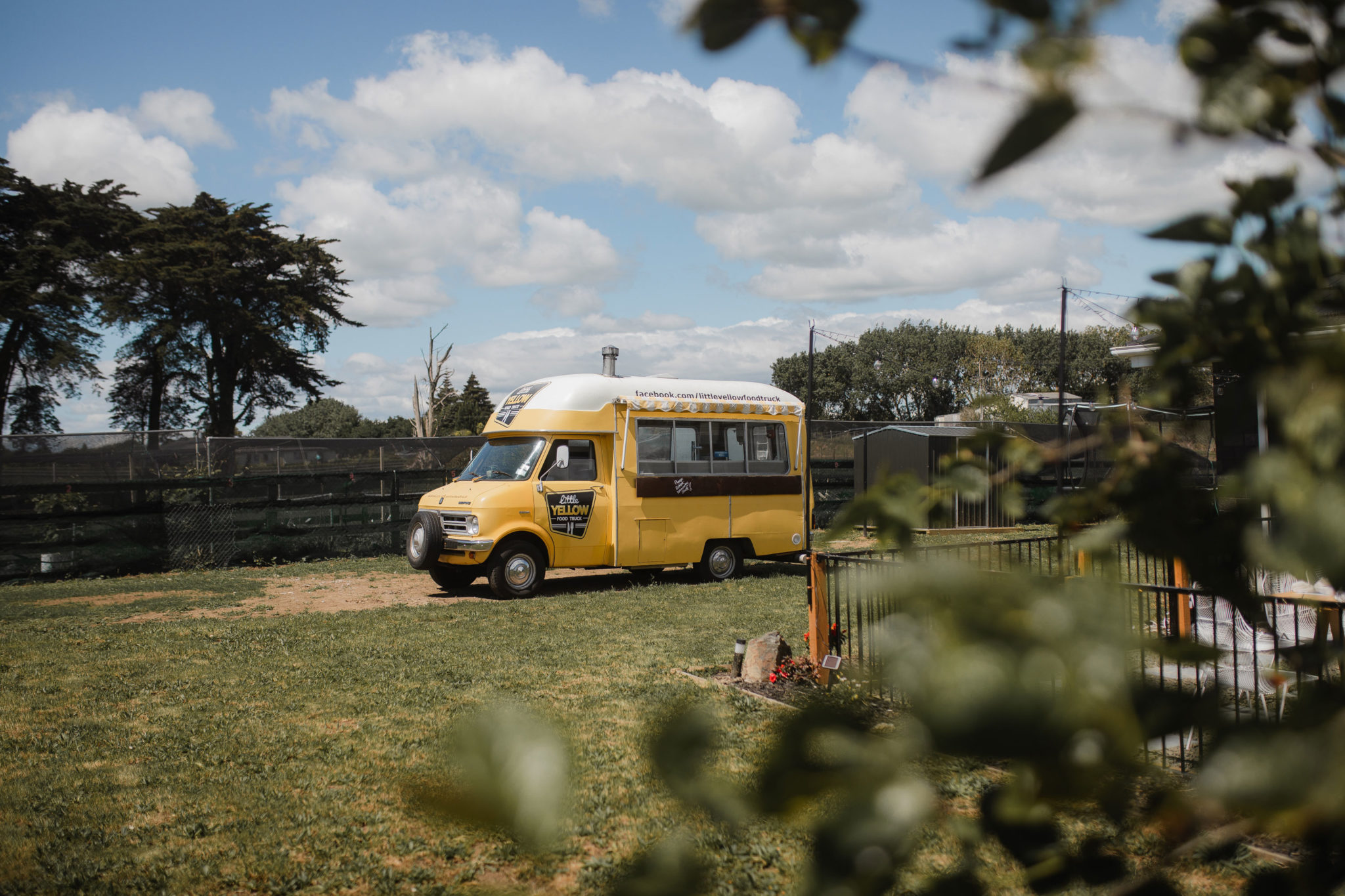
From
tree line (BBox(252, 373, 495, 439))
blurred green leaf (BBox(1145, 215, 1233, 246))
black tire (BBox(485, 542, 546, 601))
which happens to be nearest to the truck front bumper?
black tire (BBox(485, 542, 546, 601))

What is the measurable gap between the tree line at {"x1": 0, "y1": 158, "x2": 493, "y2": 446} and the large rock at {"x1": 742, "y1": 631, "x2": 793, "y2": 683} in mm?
35177

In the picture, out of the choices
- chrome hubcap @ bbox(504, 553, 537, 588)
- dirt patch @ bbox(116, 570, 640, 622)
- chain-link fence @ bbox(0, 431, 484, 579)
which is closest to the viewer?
dirt patch @ bbox(116, 570, 640, 622)

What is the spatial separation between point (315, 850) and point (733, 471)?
914 cm

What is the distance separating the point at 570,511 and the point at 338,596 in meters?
3.41

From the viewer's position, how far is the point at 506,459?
12.1 meters

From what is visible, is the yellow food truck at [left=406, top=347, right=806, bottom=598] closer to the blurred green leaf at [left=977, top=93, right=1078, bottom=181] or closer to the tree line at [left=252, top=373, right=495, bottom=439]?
the blurred green leaf at [left=977, top=93, right=1078, bottom=181]

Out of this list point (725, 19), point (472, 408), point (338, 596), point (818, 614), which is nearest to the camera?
point (725, 19)

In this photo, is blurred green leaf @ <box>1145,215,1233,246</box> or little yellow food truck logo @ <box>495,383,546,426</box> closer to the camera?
blurred green leaf @ <box>1145,215,1233,246</box>

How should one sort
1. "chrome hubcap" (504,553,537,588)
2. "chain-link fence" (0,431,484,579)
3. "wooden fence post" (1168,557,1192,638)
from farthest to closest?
1. "chain-link fence" (0,431,484,579)
2. "chrome hubcap" (504,553,537,588)
3. "wooden fence post" (1168,557,1192,638)

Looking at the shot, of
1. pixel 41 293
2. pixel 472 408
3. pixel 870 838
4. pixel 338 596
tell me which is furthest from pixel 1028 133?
pixel 472 408

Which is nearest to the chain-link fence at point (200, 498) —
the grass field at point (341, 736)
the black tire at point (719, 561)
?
the grass field at point (341, 736)

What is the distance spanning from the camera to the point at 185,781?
17.3ft

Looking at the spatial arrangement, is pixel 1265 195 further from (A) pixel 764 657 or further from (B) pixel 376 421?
(B) pixel 376 421

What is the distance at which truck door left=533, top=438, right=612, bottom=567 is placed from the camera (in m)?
11.7
